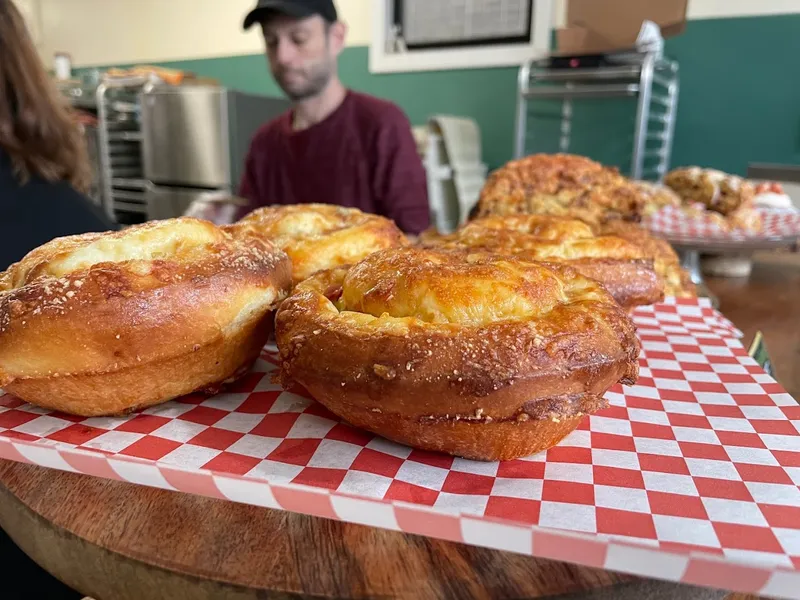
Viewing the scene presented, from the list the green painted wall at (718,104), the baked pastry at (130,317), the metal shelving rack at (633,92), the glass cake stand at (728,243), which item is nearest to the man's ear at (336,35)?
the metal shelving rack at (633,92)

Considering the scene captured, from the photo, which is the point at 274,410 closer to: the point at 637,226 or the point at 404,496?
the point at 404,496

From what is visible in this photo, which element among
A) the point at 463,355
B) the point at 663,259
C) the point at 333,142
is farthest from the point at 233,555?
the point at 333,142

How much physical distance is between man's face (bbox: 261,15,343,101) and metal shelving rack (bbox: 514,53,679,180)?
5.92ft

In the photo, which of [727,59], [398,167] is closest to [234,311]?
[398,167]

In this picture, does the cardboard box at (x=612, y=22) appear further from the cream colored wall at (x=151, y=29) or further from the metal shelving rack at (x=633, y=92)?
the cream colored wall at (x=151, y=29)

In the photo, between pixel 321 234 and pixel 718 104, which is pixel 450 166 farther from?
pixel 321 234

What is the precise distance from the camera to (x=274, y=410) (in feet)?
3.14

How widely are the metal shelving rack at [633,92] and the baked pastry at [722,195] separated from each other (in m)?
1.26

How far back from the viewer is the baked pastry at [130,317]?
831 millimetres

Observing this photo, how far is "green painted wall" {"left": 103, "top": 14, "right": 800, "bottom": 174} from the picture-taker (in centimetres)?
398

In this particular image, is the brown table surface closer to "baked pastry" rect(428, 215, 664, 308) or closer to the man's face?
"baked pastry" rect(428, 215, 664, 308)

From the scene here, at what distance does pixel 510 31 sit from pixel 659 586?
4.98 metres

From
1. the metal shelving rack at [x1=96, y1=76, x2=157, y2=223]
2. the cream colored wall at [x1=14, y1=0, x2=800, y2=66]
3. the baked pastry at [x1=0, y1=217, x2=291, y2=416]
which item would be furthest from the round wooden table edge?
the metal shelving rack at [x1=96, y1=76, x2=157, y2=223]

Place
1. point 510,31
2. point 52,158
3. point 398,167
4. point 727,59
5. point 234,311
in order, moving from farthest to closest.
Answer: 1. point 510,31
2. point 727,59
3. point 398,167
4. point 52,158
5. point 234,311
